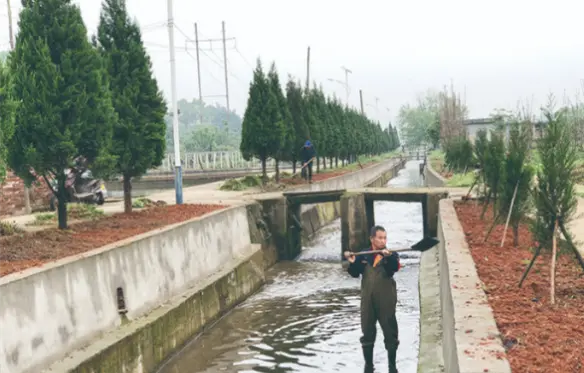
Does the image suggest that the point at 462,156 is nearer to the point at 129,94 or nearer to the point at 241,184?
the point at 241,184

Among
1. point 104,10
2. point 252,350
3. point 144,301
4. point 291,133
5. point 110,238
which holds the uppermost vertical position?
point 104,10

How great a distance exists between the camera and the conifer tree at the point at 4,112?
11039mm

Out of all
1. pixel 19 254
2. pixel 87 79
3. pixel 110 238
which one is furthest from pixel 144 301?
pixel 87 79

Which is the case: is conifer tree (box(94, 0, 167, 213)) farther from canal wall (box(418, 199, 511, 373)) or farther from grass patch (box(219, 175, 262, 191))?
grass patch (box(219, 175, 262, 191))

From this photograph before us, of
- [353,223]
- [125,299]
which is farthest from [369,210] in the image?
[125,299]

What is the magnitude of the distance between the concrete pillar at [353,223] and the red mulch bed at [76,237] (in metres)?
7.04

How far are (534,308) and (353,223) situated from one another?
16.6 metres

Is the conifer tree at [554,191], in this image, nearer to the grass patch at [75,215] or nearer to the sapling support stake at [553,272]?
the sapling support stake at [553,272]

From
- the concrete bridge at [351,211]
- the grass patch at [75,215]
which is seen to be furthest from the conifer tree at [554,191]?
the concrete bridge at [351,211]

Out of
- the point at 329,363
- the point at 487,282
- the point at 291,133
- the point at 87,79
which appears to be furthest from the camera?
the point at 291,133

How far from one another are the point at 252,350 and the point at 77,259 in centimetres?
430

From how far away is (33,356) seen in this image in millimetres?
8383

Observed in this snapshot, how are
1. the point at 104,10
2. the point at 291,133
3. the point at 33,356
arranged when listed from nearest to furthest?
the point at 33,356
the point at 104,10
the point at 291,133

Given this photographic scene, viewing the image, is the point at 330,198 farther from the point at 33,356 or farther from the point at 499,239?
the point at 33,356
